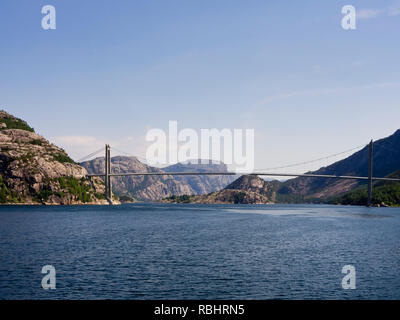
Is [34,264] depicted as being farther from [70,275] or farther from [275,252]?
[275,252]

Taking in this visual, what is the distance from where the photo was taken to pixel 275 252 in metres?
49.7

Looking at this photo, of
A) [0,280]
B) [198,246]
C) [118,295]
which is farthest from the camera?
[198,246]

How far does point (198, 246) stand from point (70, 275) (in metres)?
23.4
